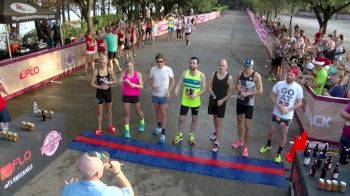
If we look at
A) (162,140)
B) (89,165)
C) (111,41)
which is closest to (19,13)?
(111,41)

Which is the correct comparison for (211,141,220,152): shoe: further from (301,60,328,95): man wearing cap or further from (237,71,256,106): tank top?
(301,60,328,95): man wearing cap

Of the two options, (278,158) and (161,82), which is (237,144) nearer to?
(278,158)

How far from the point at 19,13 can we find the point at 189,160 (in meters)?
9.25

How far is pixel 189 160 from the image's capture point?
23.5 ft

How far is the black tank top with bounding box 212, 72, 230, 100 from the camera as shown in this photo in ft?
23.1

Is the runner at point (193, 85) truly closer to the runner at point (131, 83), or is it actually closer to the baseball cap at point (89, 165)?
the runner at point (131, 83)

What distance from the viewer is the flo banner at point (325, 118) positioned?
783 centimetres

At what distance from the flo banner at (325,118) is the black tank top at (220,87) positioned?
8.25 feet

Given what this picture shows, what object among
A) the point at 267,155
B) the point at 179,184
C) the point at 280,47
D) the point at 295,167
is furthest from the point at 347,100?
the point at 280,47

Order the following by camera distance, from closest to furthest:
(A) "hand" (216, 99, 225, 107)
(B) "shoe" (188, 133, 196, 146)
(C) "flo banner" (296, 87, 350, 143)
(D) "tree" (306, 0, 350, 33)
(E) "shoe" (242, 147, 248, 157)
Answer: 1. (A) "hand" (216, 99, 225, 107)
2. (E) "shoe" (242, 147, 248, 157)
3. (C) "flo banner" (296, 87, 350, 143)
4. (B) "shoe" (188, 133, 196, 146)
5. (D) "tree" (306, 0, 350, 33)

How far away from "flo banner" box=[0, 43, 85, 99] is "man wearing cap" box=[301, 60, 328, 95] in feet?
30.3

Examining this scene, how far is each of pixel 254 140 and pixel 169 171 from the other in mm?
2746

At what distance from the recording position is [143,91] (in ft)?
39.1

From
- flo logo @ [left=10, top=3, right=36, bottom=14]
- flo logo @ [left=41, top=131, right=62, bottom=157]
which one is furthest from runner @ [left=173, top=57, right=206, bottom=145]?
flo logo @ [left=10, top=3, right=36, bottom=14]
